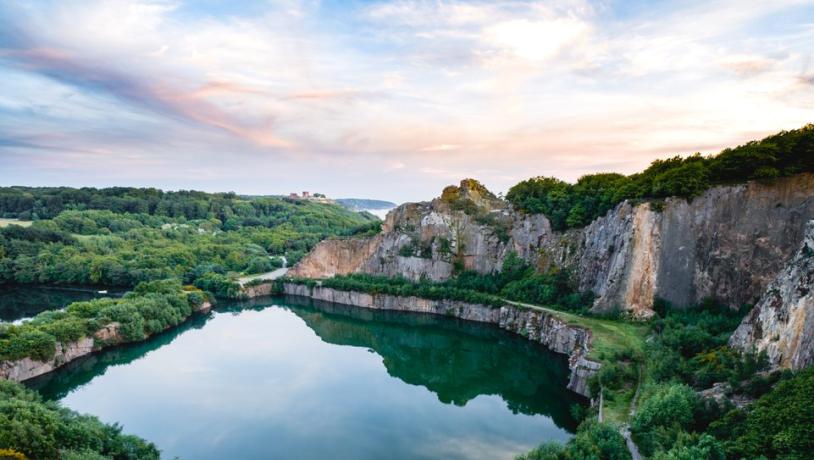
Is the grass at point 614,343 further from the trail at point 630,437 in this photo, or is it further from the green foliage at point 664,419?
the green foliage at point 664,419

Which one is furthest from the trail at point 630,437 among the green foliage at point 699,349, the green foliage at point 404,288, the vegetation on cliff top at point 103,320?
the vegetation on cliff top at point 103,320

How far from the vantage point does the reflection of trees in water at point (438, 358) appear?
30.8 m

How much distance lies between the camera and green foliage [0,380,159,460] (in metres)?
15.2

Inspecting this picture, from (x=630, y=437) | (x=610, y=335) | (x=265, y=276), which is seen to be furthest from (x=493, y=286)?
(x=265, y=276)

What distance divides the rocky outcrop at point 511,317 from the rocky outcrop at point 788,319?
8802mm

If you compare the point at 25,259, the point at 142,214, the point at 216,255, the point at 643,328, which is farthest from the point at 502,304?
the point at 142,214

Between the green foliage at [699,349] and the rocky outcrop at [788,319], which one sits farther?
the green foliage at [699,349]

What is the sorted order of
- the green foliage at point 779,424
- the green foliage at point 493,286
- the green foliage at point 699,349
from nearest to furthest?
1. the green foliage at point 779,424
2. the green foliage at point 699,349
3. the green foliage at point 493,286

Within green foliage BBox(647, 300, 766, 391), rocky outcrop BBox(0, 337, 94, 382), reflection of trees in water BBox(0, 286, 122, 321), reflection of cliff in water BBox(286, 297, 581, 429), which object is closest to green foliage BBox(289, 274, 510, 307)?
reflection of cliff in water BBox(286, 297, 581, 429)

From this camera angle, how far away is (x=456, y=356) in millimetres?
40000

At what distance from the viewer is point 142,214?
101 meters

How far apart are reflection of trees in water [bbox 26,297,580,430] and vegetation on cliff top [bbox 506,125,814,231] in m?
14.4

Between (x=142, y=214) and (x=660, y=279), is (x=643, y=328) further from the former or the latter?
(x=142, y=214)

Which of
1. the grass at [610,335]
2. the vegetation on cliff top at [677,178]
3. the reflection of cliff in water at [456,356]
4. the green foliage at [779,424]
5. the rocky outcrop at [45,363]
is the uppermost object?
the vegetation on cliff top at [677,178]
